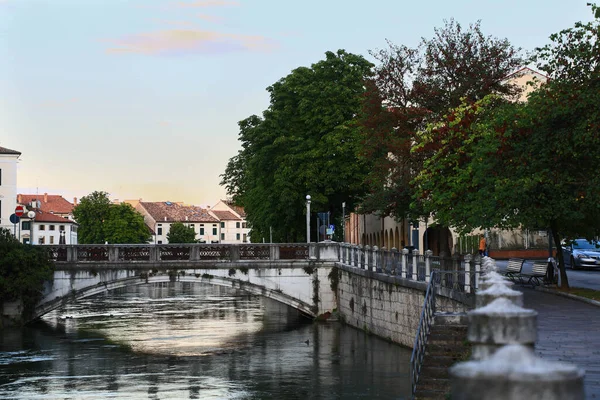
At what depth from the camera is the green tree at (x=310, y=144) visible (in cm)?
5122

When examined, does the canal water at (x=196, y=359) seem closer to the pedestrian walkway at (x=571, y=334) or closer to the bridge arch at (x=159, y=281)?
the bridge arch at (x=159, y=281)

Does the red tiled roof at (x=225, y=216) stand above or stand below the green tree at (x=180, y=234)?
above

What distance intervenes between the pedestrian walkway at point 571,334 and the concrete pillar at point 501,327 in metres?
7.65

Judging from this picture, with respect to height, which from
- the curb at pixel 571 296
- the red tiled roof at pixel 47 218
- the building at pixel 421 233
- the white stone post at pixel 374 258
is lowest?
the curb at pixel 571 296

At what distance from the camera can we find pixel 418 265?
90.5 feet

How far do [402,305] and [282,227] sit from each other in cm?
2690

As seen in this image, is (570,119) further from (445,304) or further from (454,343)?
(454,343)

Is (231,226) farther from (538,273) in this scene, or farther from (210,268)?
(538,273)

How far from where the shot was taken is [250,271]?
41.4 meters

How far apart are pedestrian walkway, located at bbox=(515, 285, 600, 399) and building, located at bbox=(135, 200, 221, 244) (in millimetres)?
160557

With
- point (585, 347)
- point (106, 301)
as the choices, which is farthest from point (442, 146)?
point (106, 301)

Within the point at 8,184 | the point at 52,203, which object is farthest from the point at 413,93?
the point at 52,203

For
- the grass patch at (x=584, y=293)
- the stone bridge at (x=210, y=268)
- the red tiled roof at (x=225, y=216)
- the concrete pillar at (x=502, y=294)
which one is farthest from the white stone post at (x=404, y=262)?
the red tiled roof at (x=225, y=216)

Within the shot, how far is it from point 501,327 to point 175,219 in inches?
7194
